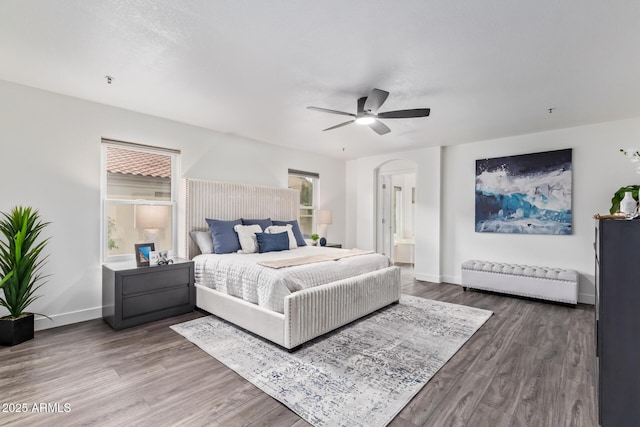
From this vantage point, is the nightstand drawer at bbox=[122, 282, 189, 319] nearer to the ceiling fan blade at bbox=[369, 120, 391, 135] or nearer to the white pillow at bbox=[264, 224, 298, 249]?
the white pillow at bbox=[264, 224, 298, 249]

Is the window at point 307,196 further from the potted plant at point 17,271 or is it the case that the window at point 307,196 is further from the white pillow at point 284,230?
the potted plant at point 17,271

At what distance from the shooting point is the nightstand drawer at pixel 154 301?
Result: 10.5ft

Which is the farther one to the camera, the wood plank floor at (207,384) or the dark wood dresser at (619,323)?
the wood plank floor at (207,384)

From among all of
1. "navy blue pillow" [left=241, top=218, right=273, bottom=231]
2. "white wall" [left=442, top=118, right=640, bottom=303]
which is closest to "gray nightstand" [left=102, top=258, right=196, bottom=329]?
"navy blue pillow" [left=241, top=218, right=273, bottom=231]

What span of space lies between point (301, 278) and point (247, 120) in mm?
2363

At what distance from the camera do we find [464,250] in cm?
534

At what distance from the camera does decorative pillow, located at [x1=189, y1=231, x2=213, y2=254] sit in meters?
4.05

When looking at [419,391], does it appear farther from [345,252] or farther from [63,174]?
[63,174]

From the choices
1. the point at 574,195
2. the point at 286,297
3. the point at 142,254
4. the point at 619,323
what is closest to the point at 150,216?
the point at 142,254

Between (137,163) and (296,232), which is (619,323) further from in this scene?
(137,163)

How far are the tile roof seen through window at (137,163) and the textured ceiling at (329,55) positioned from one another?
59cm

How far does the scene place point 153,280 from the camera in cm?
341

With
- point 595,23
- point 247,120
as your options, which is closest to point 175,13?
point 247,120

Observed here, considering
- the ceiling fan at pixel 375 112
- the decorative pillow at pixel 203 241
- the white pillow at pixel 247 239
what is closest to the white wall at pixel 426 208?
the ceiling fan at pixel 375 112
